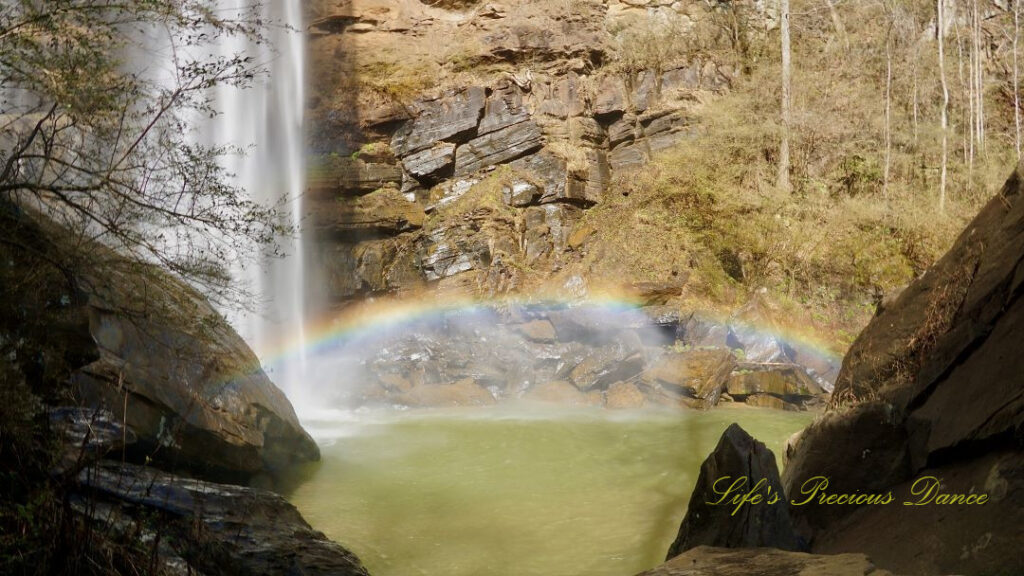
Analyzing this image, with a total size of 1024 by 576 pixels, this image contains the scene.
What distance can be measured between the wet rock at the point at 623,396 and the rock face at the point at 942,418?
697 centimetres

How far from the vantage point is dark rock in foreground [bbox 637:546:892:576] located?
3.45 meters

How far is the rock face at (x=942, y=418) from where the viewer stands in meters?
3.57

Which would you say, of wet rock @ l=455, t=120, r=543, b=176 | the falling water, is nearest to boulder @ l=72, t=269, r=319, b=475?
the falling water

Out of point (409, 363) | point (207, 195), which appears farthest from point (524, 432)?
point (207, 195)

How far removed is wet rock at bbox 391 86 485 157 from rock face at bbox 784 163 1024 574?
1482cm

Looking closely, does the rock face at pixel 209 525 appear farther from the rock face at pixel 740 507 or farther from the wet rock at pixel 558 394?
the wet rock at pixel 558 394

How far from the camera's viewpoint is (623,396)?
1345cm

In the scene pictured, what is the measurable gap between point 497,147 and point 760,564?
54.1 ft

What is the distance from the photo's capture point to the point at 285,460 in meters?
8.46

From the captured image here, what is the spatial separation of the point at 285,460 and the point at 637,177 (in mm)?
13570

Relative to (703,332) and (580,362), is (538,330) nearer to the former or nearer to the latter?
(580,362)

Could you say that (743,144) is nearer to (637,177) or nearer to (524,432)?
(637,177)

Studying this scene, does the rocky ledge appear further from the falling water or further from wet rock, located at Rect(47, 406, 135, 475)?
wet rock, located at Rect(47, 406, 135, 475)

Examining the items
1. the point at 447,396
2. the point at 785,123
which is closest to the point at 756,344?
the point at 447,396
